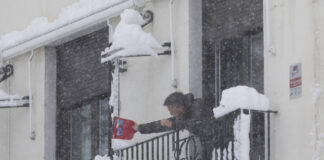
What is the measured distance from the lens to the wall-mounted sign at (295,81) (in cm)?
1297

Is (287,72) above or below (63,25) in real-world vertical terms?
below

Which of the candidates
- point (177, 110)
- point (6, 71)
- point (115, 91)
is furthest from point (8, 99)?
point (177, 110)

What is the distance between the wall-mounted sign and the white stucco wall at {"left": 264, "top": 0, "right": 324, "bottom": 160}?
0.16ft

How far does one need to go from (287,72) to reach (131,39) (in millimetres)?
2409

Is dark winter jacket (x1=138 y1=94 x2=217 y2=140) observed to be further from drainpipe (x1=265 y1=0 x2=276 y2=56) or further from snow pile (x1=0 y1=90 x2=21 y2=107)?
snow pile (x1=0 y1=90 x2=21 y2=107)

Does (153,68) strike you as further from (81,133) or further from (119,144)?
(81,133)

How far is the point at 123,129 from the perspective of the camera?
47.9ft

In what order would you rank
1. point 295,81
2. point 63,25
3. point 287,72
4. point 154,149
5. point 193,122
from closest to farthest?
1. point 295,81
2. point 287,72
3. point 193,122
4. point 154,149
5. point 63,25

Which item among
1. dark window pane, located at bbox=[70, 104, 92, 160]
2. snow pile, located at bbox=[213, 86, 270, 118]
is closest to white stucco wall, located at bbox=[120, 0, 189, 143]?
dark window pane, located at bbox=[70, 104, 92, 160]

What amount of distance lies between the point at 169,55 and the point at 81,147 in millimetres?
2754

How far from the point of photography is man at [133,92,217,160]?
44.7 feet

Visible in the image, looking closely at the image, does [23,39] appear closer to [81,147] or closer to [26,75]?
[26,75]

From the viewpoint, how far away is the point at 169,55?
1527 centimetres

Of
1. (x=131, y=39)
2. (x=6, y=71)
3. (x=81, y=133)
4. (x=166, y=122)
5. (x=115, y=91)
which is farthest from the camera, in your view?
(x=6, y=71)
